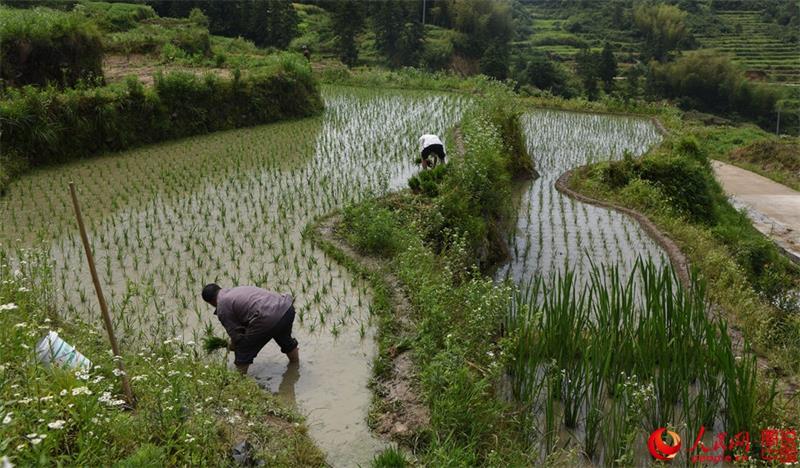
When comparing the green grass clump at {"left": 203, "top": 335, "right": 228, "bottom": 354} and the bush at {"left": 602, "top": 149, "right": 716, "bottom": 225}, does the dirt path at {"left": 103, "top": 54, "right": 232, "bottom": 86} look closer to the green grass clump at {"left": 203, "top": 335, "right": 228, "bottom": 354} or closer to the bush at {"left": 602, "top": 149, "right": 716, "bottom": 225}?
the bush at {"left": 602, "top": 149, "right": 716, "bottom": 225}

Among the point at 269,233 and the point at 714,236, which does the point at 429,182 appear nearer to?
the point at 269,233

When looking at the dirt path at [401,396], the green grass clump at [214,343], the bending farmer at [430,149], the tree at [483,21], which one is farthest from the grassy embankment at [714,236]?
the tree at [483,21]

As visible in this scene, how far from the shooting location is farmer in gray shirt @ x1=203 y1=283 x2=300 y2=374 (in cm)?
464

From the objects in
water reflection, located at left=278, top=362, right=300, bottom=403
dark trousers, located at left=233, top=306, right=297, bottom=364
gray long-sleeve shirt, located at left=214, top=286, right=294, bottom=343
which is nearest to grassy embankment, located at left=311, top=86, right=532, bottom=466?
water reflection, located at left=278, top=362, right=300, bottom=403

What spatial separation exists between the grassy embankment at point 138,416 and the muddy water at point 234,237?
A: 365mm

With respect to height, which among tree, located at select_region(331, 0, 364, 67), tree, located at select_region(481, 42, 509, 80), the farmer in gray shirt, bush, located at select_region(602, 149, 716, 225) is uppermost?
tree, located at select_region(331, 0, 364, 67)

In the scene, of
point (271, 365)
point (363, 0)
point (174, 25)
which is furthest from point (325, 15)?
point (271, 365)

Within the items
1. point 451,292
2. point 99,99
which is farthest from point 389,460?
point 99,99

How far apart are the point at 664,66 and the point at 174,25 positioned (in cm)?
3147

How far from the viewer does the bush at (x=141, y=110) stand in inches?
403

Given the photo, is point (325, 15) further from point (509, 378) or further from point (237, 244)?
point (509, 378)

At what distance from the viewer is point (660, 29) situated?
51.0 m

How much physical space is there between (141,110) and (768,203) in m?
14.2

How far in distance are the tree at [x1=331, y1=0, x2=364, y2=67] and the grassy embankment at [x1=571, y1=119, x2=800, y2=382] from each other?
22.8 metres
